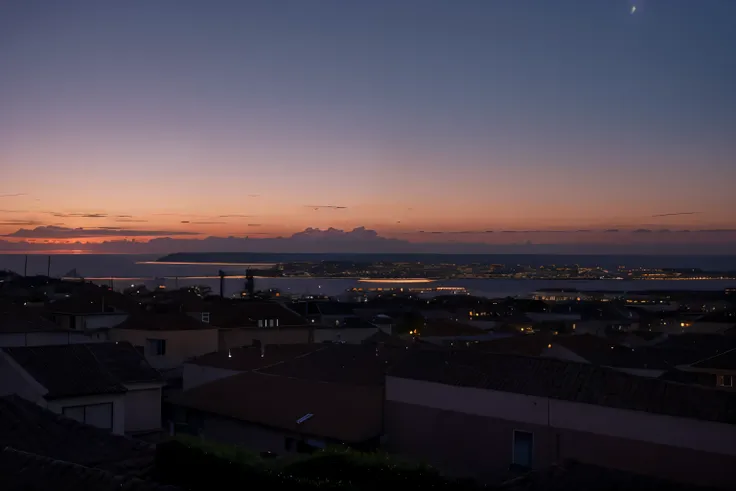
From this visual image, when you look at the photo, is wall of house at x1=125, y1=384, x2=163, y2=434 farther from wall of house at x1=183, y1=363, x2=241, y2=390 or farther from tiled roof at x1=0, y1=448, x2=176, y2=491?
tiled roof at x1=0, y1=448, x2=176, y2=491

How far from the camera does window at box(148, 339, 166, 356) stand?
102 ft

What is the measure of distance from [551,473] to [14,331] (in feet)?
69.2

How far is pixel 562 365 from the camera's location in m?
14.1

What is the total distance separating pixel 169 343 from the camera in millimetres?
31359

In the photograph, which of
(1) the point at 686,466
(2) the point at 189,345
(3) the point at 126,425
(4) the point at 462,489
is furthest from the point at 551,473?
(2) the point at 189,345

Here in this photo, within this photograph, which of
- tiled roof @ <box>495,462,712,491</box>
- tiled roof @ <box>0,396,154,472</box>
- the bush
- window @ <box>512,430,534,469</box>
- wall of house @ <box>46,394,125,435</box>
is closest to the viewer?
tiled roof @ <box>495,462,712,491</box>

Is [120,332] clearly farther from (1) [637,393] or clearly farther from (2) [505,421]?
(1) [637,393]

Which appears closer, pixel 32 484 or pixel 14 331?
pixel 32 484

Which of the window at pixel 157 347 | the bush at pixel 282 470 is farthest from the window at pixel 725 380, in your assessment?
the window at pixel 157 347

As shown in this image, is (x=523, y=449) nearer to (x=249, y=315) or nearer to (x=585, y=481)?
(x=585, y=481)

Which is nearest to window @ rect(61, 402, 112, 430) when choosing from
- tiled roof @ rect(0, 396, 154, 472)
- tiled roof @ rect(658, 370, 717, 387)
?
tiled roof @ rect(0, 396, 154, 472)

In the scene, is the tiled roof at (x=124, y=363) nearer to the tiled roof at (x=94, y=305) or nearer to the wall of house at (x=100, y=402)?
the wall of house at (x=100, y=402)

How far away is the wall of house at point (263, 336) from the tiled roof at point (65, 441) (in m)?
24.5

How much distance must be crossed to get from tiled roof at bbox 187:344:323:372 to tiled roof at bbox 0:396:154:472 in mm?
11217
